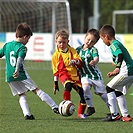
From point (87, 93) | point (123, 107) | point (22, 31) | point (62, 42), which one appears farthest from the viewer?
point (87, 93)

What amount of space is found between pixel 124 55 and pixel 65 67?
1038 millimetres

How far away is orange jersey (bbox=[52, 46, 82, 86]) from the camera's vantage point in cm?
948

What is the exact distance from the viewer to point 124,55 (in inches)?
356

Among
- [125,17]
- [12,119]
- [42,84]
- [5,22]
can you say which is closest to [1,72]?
[42,84]

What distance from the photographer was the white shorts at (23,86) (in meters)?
9.32

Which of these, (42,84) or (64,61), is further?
(42,84)

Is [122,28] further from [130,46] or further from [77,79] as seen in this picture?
[77,79]

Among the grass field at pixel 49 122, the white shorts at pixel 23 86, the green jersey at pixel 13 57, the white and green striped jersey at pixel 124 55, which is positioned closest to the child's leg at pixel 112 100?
the grass field at pixel 49 122

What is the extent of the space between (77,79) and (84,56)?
1.43 feet

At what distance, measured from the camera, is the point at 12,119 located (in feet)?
30.0

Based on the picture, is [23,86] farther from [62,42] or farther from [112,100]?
[112,100]

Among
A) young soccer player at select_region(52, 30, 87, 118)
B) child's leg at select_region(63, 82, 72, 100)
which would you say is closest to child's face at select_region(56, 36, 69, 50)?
young soccer player at select_region(52, 30, 87, 118)

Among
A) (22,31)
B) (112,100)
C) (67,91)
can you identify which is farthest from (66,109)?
(22,31)

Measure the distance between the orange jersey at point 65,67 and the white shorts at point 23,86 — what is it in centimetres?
46
